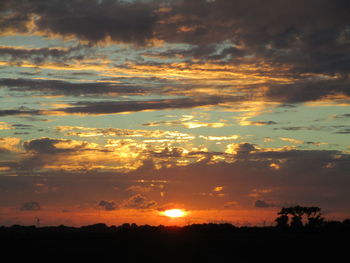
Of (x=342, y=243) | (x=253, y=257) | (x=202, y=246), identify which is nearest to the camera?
(x=253, y=257)

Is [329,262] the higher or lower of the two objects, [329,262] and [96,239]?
the lower

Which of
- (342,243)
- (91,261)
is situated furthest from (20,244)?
(342,243)

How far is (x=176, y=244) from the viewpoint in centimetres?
13788

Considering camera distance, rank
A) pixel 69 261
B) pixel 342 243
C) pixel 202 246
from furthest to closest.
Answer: pixel 342 243 < pixel 202 246 < pixel 69 261

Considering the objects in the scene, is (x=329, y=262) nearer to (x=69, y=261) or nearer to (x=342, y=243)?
(x=342, y=243)

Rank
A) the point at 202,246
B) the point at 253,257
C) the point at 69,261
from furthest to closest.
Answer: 1. the point at 202,246
2. the point at 253,257
3. the point at 69,261

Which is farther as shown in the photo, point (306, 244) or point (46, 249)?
point (306, 244)

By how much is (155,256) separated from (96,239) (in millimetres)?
40144

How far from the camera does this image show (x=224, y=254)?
124 meters

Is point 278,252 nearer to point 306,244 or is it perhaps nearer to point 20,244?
point 306,244

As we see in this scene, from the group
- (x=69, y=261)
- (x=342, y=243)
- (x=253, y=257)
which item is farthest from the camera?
(x=342, y=243)

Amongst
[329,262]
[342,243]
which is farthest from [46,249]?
[342,243]

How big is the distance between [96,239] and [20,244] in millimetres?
21611

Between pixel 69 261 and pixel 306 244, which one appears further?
pixel 306 244
